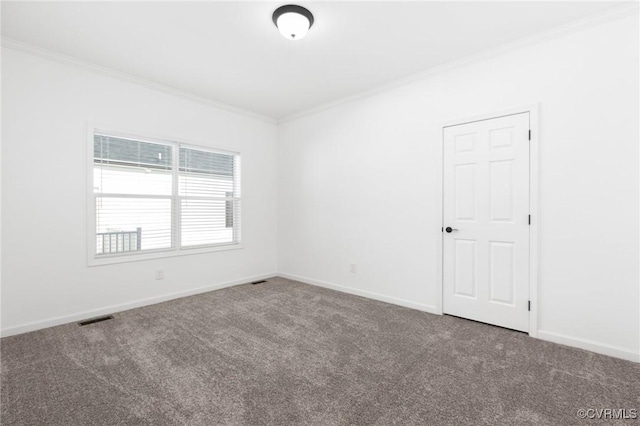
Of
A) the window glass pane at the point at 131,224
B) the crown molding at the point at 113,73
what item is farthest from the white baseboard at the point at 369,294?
the crown molding at the point at 113,73

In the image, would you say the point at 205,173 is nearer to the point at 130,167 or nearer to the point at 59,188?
the point at 130,167

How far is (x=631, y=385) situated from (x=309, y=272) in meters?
3.58

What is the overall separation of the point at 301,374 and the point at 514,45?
3445 mm

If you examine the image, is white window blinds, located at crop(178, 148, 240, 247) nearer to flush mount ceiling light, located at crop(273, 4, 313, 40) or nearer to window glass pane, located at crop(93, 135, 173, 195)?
window glass pane, located at crop(93, 135, 173, 195)

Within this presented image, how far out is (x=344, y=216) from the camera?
4.33 metres

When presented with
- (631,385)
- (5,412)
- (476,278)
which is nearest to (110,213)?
(5,412)

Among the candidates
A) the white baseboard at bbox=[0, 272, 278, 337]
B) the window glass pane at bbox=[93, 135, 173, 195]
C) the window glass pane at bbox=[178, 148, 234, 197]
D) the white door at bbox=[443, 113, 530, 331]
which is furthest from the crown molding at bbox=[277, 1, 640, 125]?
the white baseboard at bbox=[0, 272, 278, 337]

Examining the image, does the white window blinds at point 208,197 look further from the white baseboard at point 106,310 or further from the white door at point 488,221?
the white door at point 488,221

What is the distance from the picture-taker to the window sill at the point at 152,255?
11.2 feet

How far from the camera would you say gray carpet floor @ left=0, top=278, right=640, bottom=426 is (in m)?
1.76

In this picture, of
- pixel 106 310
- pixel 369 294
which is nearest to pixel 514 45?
pixel 369 294

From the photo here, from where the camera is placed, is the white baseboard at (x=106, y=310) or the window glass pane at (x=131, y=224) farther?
the window glass pane at (x=131, y=224)

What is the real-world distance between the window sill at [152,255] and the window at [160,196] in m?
0.04

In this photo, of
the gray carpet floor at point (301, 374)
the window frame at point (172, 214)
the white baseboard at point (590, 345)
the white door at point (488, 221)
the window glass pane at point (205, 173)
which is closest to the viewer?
the gray carpet floor at point (301, 374)
